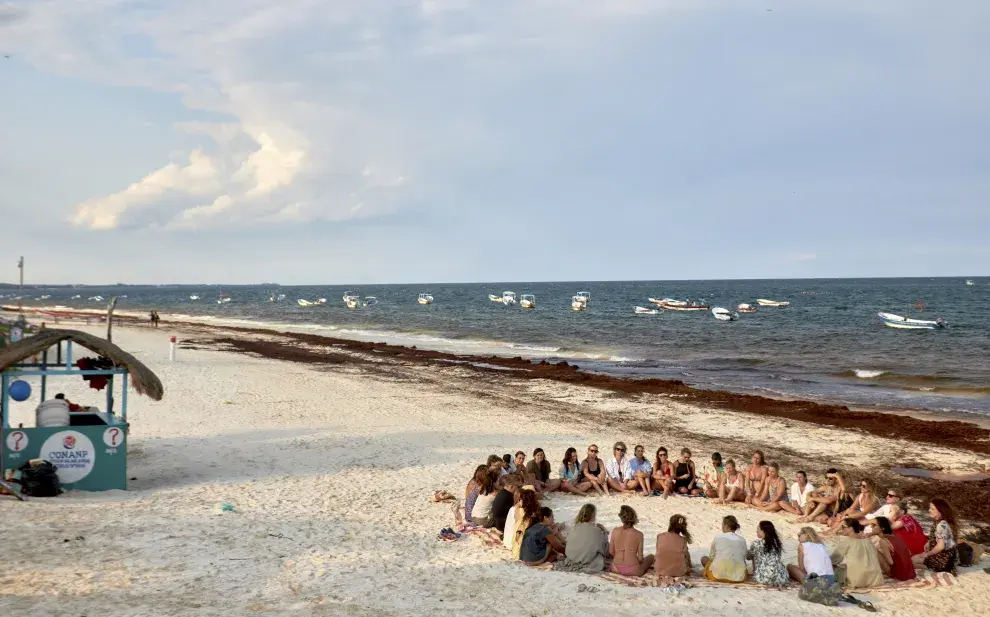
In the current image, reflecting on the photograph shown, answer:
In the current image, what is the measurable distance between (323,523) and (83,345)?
4.99 meters

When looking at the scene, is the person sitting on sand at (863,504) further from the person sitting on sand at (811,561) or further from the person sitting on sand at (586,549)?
the person sitting on sand at (586,549)

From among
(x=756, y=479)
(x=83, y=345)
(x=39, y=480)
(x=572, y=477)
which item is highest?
(x=83, y=345)

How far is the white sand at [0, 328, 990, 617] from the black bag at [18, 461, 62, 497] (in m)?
0.24

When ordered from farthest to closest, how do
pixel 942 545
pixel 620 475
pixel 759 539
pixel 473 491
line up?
1. pixel 620 475
2. pixel 473 491
3. pixel 942 545
4. pixel 759 539

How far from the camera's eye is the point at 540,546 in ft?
30.2

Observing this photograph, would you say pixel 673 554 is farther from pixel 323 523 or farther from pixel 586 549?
pixel 323 523

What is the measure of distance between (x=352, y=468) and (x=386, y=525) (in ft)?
11.9

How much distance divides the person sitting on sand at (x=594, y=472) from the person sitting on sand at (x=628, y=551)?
12.5 feet

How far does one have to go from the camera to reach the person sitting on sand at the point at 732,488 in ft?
40.3

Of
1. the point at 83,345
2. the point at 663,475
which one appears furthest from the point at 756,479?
the point at 83,345

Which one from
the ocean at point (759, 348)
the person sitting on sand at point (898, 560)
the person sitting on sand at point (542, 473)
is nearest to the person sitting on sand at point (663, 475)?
the person sitting on sand at point (542, 473)

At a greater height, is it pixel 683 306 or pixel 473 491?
pixel 683 306

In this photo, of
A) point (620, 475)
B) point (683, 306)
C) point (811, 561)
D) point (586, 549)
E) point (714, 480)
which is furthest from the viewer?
point (683, 306)

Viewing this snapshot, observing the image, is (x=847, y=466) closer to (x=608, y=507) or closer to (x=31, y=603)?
(x=608, y=507)
